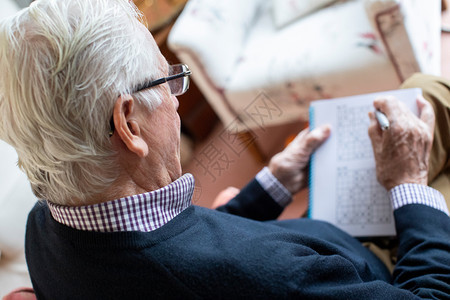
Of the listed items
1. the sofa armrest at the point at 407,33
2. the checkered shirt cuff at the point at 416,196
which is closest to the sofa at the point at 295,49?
the sofa armrest at the point at 407,33

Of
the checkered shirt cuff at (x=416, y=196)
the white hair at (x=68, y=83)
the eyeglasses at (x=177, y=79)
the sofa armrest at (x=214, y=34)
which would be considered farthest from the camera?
the sofa armrest at (x=214, y=34)

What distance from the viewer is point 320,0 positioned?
1.44m

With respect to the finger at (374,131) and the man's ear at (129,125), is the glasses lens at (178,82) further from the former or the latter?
the finger at (374,131)

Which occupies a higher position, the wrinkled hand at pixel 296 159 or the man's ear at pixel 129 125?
the man's ear at pixel 129 125

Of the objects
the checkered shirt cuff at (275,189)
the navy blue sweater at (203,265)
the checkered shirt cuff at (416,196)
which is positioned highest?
the navy blue sweater at (203,265)

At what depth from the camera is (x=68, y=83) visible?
1.87ft

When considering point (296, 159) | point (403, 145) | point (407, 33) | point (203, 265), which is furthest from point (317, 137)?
point (203, 265)

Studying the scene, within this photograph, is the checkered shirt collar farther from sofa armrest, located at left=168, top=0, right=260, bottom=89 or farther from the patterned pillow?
the patterned pillow

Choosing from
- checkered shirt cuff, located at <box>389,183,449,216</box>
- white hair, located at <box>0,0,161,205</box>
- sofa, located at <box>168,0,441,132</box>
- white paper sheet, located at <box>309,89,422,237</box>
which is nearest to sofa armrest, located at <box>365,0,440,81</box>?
sofa, located at <box>168,0,441,132</box>

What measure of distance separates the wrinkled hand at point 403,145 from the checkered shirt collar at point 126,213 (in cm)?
49

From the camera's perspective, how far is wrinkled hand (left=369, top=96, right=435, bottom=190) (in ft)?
2.91

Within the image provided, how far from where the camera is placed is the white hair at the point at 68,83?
22.4 inches

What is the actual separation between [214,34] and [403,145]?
79 cm

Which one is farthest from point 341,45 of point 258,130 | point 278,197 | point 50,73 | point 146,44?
point 50,73
